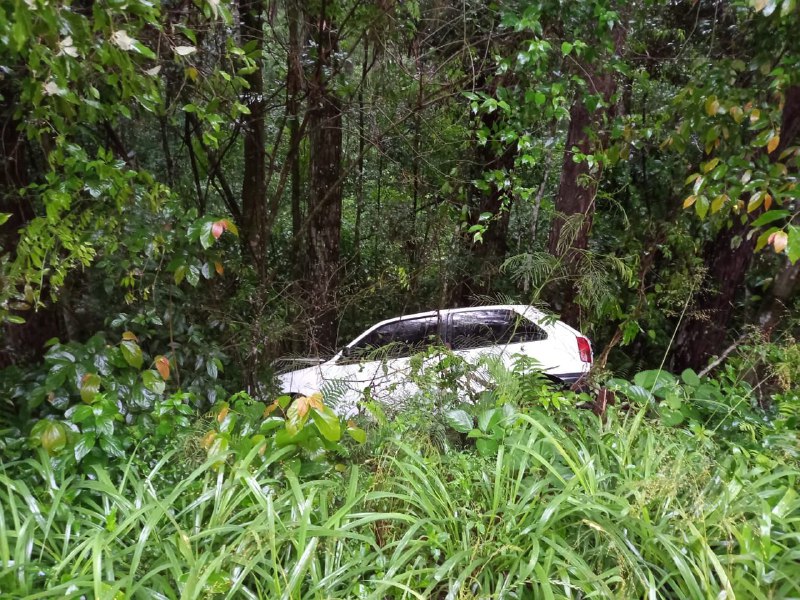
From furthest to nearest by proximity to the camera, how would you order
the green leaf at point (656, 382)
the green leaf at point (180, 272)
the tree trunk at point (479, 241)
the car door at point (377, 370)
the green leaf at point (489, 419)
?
the tree trunk at point (479, 241), the car door at point (377, 370), the green leaf at point (656, 382), the green leaf at point (180, 272), the green leaf at point (489, 419)

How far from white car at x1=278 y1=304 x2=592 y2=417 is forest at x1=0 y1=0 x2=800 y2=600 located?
20 centimetres

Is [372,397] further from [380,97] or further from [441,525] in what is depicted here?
[380,97]

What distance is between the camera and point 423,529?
1.97 meters

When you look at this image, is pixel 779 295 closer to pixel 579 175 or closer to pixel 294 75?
pixel 579 175

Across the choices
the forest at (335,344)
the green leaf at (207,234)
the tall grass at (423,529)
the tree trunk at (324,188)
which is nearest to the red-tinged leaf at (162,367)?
the forest at (335,344)

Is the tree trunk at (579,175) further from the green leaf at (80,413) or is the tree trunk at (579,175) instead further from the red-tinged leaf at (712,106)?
the green leaf at (80,413)

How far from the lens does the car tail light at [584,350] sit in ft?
15.3

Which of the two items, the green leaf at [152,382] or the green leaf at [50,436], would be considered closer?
the green leaf at [50,436]

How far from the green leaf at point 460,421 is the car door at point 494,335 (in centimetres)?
106

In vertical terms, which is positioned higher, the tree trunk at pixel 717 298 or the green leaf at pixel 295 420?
the green leaf at pixel 295 420

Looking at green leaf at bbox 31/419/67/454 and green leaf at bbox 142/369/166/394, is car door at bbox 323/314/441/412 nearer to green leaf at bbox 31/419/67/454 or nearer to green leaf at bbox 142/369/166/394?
green leaf at bbox 142/369/166/394

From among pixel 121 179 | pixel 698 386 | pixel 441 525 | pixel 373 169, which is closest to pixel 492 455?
pixel 441 525

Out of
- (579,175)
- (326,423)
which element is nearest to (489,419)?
(326,423)

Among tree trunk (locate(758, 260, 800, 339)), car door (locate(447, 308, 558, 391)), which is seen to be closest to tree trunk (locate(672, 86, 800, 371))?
tree trunk (locate(758, 260, 800, 339))
